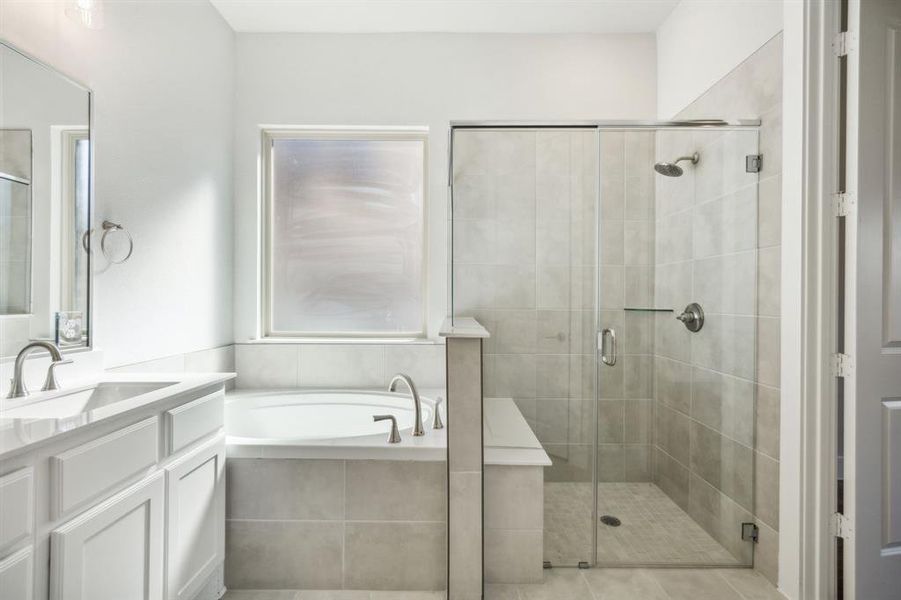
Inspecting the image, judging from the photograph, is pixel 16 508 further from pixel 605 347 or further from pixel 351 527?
pixel 605 347

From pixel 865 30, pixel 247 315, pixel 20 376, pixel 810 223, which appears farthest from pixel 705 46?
pixel 20 376

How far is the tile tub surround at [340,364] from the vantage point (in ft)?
9.61

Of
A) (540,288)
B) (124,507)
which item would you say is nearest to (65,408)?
(124,507)

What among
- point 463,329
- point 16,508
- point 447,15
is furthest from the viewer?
point 447,15

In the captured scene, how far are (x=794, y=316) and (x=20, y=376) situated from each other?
8.18ft

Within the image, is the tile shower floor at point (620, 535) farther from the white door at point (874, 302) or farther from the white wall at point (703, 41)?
the white wall at point (703, 41)

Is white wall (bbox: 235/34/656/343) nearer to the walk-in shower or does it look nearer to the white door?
the walk-in shower

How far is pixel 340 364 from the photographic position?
2934mm

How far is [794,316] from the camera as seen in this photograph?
5.60ft

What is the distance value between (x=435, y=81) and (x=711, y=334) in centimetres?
209

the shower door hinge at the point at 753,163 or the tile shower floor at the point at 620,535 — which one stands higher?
the shower door hinge at the point at 753,163

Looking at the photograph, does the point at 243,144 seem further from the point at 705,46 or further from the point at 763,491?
the point at 763,491

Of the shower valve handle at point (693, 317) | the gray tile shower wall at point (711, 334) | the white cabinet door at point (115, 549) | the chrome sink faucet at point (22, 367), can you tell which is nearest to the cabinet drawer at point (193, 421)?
the white cabinet door at point (115, 549)

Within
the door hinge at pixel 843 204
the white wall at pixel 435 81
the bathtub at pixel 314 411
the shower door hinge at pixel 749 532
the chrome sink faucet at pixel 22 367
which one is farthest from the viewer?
the white wall at pixel 435 81
